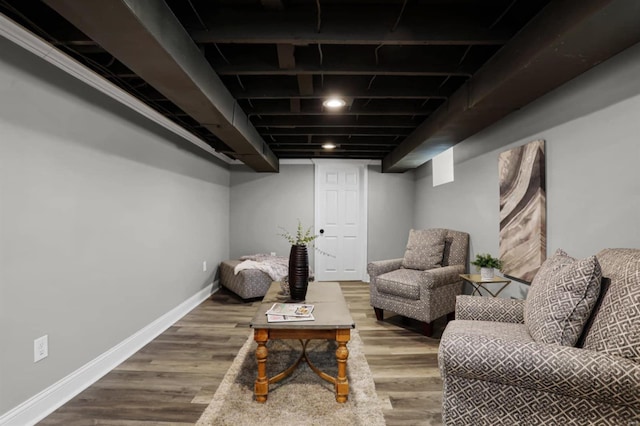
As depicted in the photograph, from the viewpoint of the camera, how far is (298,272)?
2.42 meters

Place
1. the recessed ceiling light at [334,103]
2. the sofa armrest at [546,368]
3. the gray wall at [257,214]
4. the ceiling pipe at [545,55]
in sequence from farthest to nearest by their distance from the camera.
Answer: the gray wall at [257,214] → the recessed ceiling light at [334,103] → the ceiling pipe at [545,55] → the sofa armrest at [546,368]

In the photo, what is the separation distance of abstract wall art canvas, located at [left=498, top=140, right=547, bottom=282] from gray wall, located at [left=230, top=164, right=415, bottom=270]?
274 cm

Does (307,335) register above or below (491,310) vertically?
below

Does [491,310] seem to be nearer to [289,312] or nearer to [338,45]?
[289,312]

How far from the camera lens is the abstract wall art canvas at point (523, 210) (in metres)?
2.36

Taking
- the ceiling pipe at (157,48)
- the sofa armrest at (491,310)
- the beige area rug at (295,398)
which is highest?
the ceiling pipe at (157,48)

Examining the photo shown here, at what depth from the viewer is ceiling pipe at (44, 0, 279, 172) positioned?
1255 millimetres

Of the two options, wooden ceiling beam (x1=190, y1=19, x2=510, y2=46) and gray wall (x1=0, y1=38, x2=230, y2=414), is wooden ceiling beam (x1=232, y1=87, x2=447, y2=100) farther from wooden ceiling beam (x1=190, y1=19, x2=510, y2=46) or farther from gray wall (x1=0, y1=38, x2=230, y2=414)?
gray wall (x1=0, y1=38, x2=230, y2=414)

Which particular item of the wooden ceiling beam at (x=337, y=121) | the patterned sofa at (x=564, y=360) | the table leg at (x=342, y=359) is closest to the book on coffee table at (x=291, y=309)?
the table leg at (x=342, y=359)

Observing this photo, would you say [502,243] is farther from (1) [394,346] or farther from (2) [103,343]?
(2) [103,343]

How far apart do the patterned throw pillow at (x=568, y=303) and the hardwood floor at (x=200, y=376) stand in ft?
2.68

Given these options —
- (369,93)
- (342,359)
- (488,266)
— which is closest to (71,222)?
(342,359)

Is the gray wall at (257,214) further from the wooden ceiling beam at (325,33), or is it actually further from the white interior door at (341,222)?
the wooden ceiling beam at (325,33)

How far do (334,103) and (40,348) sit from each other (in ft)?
8.50
